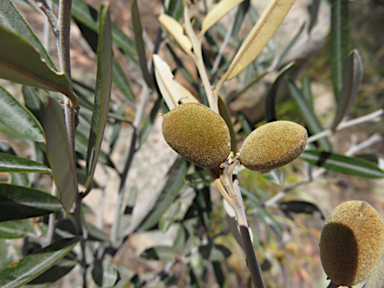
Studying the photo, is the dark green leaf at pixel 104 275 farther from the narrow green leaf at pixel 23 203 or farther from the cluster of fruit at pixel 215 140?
the cluster of fruit at pixel 215 140

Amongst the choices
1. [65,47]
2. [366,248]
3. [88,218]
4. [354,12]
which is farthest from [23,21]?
[354,12]

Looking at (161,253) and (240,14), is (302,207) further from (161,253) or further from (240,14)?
(240,14)

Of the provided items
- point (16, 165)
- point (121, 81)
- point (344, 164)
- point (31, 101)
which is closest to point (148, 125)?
point (121, 81)

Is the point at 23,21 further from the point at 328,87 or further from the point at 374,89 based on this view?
the point at 374,89

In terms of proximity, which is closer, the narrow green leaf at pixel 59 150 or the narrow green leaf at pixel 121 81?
the narrow green leaf at pixel 59 150

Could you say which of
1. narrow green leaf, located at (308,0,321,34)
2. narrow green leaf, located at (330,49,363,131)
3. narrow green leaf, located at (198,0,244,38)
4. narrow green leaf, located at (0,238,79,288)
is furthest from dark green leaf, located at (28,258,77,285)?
narrow green leaf, located at (308,0,321,34)

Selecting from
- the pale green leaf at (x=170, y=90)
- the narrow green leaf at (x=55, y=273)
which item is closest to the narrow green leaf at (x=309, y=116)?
the pale green leaf at (x=170, y=90)

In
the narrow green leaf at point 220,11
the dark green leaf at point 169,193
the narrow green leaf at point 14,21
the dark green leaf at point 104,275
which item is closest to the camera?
the narrow green leaf at point 14,21

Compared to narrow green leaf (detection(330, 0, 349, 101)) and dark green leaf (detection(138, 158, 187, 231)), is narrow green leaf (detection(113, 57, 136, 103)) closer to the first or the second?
dark green leaf (detection(138, 158, 187, 231))
